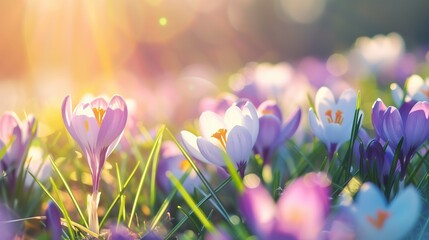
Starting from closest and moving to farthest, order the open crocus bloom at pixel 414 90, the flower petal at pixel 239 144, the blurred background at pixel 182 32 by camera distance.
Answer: the flower petal at pixel 239 144
the open crocus bloom at pixel 414 90
the blurred background at pixel 182 32

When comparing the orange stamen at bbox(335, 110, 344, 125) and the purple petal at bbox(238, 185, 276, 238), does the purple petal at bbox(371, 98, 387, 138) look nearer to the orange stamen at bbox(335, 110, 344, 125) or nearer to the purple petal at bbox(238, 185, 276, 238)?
the orange stamen at bbox(335, 110, 344, 125)

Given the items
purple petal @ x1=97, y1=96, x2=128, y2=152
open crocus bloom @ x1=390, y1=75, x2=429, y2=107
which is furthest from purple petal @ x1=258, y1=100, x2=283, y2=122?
purple petal @ x1=97, y1=96, x2=128, y2=152

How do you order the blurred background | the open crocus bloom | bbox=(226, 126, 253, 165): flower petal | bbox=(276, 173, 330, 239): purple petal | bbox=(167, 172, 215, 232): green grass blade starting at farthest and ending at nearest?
the blurred background
the open crocus bloom
bbox=(226, 126, 253, 165): flower petal
bbox=(167, 172, 215, 232): green grass blade
bbox=(276, 173, 330, 239): purple petal

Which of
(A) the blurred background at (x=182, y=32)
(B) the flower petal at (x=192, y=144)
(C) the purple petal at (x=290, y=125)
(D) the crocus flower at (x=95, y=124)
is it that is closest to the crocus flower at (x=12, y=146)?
(D) the crocus flower at (x=95, y=124)

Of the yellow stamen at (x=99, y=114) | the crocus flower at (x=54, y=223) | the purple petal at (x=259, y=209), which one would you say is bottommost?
the crocus flower at (x=54, y=223)

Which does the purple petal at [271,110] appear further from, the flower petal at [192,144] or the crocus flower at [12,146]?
the crocus flower at [12,146]

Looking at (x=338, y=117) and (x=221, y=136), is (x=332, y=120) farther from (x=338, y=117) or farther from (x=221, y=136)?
(x=221, y=136)

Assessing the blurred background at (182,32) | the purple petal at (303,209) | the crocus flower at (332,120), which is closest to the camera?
the purple petal at (303,209)
